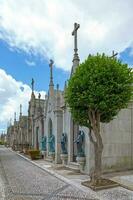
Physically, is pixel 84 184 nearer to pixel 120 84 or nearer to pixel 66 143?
pixel 120 84

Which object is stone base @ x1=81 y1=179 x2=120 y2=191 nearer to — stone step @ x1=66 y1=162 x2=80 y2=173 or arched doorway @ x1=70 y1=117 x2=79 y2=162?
stone step @ x1=66 y1=162 x2=80 y2=173

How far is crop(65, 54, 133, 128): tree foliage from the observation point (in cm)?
1177

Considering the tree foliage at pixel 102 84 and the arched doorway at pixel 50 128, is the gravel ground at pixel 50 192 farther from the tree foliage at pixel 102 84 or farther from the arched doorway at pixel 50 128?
the arched doorway at pixel 50 128

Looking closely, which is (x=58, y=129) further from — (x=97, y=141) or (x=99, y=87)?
(x=99, y=87)

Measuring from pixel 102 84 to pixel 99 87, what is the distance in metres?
0.23

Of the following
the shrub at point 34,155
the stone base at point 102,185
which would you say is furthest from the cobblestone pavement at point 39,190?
the shrub at point 34,155

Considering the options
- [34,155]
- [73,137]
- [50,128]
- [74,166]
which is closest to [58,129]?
[73,137]

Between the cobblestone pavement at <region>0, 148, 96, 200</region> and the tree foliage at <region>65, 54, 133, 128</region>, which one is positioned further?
the tree foliage at <region>65, 54, 133, 128</region>

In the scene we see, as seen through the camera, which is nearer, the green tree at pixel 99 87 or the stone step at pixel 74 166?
the green tree at pixel 99 87

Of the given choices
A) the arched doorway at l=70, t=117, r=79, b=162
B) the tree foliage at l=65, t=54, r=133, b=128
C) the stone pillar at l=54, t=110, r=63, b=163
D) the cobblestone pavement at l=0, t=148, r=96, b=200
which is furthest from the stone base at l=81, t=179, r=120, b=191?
the stone pillar at l=54, t=110, r=63, b=163

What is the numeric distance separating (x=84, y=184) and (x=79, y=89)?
3539 mm

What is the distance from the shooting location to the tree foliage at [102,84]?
11773 mm

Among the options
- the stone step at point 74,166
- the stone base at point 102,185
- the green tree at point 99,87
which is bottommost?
the stone step at point 74,166

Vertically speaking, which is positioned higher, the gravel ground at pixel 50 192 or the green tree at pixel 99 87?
the green tree at pixel 99 87
